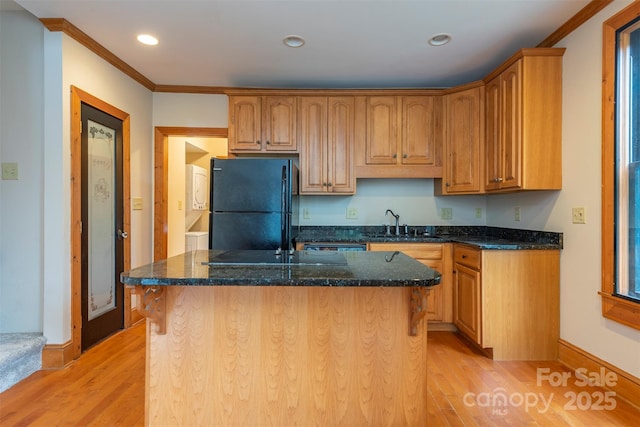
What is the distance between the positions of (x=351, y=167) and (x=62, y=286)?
2537 mm

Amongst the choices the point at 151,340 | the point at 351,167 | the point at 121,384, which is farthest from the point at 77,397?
the point at 351,167

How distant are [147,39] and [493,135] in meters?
2.91

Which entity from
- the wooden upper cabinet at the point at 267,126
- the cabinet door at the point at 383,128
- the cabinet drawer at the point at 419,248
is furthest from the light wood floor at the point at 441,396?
the wooden upper cabinet at the point at 267,126

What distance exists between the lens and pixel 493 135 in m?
2.90

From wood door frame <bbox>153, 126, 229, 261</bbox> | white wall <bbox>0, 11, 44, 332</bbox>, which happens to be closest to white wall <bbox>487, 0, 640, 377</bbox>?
wood door frame <bbox>153, 126, 229, 261</bbox>

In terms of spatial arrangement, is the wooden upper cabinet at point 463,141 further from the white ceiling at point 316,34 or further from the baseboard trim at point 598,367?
the baseboard trim at point 598,367

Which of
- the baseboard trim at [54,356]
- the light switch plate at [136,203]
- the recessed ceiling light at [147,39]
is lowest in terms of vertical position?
the baseboard trim at [54,356]

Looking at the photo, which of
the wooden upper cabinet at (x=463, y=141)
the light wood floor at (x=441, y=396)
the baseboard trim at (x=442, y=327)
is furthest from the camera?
the baseboard trim at (x=442, y=327)

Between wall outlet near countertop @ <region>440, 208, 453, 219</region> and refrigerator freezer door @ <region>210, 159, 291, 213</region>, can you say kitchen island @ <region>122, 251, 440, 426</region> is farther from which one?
wall outlet near countertop @ <region>440, 208, 453, 219</region>

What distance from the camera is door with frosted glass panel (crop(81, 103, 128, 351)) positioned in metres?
2.63

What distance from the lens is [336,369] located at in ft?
4.92

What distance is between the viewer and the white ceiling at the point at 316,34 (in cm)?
217

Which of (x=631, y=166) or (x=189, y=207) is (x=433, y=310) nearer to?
(x=631, y=166)

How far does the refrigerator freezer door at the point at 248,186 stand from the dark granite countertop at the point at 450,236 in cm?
61
